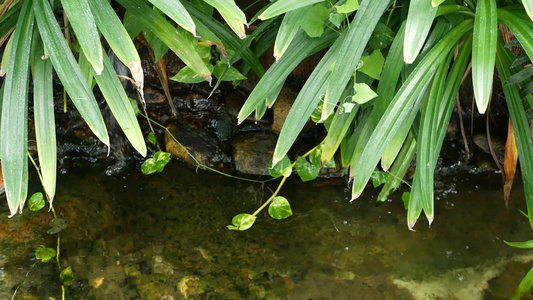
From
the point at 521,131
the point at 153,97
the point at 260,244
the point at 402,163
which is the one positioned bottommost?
the point at 260,244

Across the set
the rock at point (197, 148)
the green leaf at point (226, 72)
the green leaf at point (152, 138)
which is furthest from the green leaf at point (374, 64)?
the green leaf at point (152, 138)

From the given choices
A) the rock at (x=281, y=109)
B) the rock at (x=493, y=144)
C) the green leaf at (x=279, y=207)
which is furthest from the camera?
the rock at (x=281, y=109)

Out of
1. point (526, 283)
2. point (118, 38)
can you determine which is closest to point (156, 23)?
point (118, 38)

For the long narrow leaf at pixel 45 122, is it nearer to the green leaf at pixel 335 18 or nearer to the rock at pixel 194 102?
the green leaf at pixel 335 18

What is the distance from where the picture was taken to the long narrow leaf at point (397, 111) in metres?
1.36

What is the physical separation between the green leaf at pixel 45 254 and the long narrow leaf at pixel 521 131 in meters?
1.77

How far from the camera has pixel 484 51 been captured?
128cm

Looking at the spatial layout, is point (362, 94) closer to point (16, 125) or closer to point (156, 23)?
point (156, 23)

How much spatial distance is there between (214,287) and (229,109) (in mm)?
1076

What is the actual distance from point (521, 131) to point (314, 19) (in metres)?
0.75

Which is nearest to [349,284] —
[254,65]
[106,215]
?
[254,65]

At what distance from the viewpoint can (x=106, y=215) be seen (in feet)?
7.09

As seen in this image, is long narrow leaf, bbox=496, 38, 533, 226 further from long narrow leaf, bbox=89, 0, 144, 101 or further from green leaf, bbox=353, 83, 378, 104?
long narrow leaf, bbox=89, 0, 144, 101

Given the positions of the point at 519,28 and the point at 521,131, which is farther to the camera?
the point at 521,131
